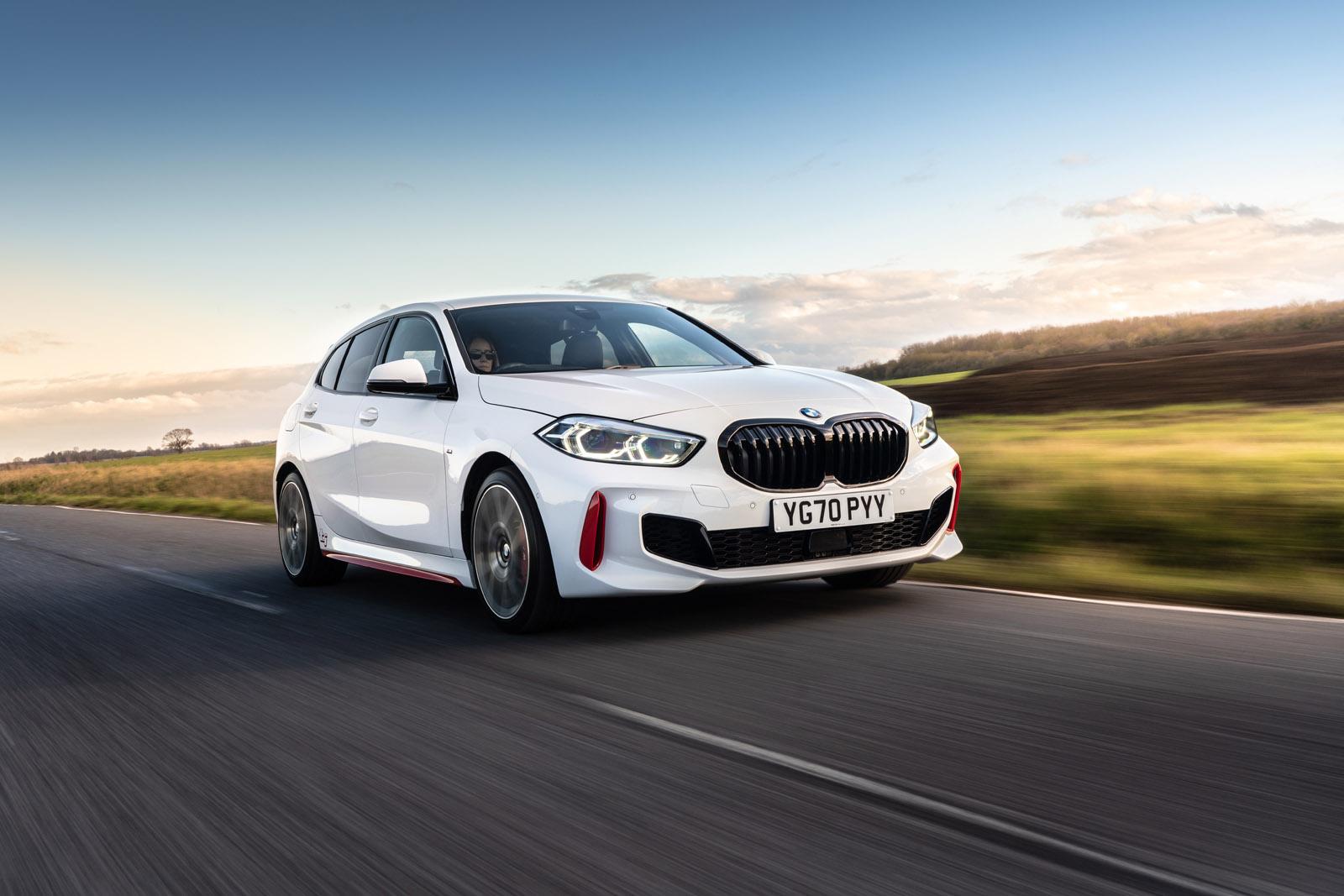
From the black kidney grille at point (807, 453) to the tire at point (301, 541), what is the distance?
3.71m

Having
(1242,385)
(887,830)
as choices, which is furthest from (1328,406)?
(887,830)

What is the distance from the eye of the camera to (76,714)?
5.06 m

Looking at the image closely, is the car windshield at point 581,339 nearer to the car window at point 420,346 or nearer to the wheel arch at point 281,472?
the car window at point 420,346

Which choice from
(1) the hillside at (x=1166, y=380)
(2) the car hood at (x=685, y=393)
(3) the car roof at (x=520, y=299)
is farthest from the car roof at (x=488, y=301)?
(1) the hillside at (x=1166, y=380)

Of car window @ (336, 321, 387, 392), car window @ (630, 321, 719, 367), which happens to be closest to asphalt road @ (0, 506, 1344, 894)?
car window @ (630, 321, 719, 367)

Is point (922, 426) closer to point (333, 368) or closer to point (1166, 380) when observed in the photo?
point (333, 368)

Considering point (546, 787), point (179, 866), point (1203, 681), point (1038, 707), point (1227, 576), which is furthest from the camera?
point (1227, 576)

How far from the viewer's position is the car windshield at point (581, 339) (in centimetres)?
699

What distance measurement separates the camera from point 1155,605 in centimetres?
648

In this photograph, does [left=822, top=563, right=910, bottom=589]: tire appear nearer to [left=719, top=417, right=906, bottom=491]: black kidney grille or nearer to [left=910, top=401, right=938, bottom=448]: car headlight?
[left=910, top=401, right=938, bottom=448]: car headlight

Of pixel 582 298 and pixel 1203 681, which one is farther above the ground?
pixel 582 298

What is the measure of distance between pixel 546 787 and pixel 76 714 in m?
2.31

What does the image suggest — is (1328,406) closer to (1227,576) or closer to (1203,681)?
(1227,576)

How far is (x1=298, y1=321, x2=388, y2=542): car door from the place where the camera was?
7.92 meters
